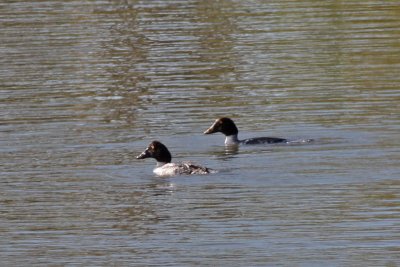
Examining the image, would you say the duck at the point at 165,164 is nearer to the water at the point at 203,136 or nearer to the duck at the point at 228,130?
the water at the point at 203,136

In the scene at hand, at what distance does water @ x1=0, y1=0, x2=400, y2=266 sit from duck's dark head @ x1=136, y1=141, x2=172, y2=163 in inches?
7.9

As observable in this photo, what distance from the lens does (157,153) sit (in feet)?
61.2

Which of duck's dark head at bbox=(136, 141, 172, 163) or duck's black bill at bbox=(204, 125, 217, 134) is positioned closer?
duck's dark head at bbox=(136, 141, 172, 163)

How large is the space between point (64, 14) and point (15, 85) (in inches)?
404

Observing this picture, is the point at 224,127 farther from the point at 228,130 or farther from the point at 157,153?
the point at 157,153

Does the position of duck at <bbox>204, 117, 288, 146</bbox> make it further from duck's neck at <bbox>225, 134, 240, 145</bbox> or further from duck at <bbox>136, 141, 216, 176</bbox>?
duck at <bbox>136, 141, 216, 176</bbox>

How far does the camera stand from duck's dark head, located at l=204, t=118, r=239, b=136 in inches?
792

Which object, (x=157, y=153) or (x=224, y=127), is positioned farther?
(x=224, y=127)

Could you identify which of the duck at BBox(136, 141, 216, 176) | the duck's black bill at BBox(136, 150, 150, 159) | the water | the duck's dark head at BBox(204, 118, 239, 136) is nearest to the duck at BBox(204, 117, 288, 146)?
the duck's dark head at BBox(204, 118, 239, 136)

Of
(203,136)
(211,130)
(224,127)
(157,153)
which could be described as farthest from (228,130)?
(157,153)

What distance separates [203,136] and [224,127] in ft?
1.96

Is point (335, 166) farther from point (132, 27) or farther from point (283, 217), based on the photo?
point (132, 27)

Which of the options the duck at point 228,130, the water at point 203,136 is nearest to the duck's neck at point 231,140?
the duck at point 228,130

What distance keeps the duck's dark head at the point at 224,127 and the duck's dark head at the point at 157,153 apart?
4.92 feet
